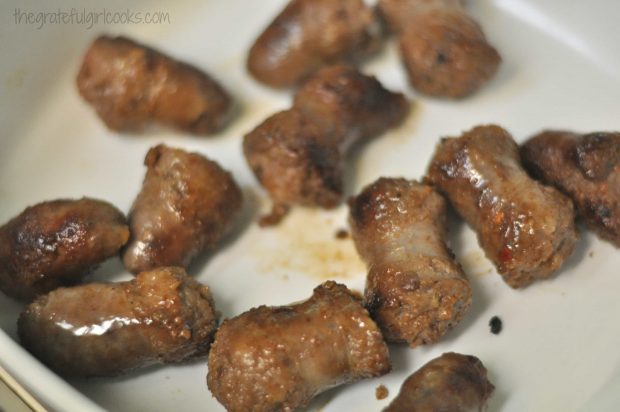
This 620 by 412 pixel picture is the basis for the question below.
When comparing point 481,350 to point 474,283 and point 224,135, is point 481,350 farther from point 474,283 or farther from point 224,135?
point 224,135

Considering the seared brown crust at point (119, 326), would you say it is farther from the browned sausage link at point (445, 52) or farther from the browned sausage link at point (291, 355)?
the browned sausage link at point (445, 52)

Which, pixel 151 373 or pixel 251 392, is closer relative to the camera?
pixel 251 392

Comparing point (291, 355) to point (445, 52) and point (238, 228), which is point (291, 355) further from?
point (445, 52)

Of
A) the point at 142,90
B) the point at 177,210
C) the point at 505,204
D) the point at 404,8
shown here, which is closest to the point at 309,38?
the point at 404,8

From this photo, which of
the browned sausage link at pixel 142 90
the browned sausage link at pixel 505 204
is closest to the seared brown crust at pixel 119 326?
the browned sausage link at pixel 142 90

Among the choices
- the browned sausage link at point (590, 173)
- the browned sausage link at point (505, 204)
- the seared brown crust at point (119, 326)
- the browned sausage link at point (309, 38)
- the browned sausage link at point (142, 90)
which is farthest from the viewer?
the browned sausage link at point (309, 38)

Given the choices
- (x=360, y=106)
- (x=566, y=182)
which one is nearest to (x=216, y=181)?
(x=360, y=106)
